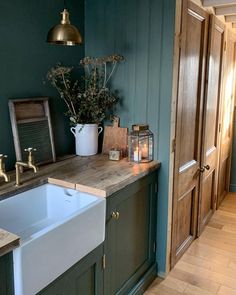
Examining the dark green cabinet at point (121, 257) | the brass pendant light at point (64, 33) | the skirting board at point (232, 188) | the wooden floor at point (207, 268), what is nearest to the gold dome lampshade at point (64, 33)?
the brass pendant light at point (64, 33)

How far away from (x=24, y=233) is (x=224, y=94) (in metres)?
2.57

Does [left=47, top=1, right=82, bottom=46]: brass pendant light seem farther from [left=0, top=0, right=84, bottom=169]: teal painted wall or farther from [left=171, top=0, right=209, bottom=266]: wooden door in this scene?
[left=171, top=0, right=209, bottom=266]: wooden door

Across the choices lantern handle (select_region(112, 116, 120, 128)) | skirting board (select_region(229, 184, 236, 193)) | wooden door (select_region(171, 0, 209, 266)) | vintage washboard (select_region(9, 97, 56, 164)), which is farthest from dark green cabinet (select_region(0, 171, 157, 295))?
skirting board (select_region(229, 184, 236, 193))

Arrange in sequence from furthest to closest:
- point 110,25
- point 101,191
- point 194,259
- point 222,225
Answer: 1. point 222,225
2. point 194,259
3. point 110,25
4. point 101,191

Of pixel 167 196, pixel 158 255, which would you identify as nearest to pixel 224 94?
pixel 167 196

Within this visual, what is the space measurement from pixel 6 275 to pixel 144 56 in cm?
167

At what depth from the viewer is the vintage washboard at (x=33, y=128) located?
6.50 feet

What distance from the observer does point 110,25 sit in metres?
2.35

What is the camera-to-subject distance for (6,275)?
120 cm

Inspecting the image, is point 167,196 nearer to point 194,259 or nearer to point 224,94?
point 194,259

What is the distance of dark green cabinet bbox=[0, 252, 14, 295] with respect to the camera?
1.18 m

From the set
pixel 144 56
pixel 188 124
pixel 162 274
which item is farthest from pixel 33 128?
pixel 162 274

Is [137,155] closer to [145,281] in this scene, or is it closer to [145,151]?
[145,151]

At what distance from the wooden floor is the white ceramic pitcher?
3.72 feet
